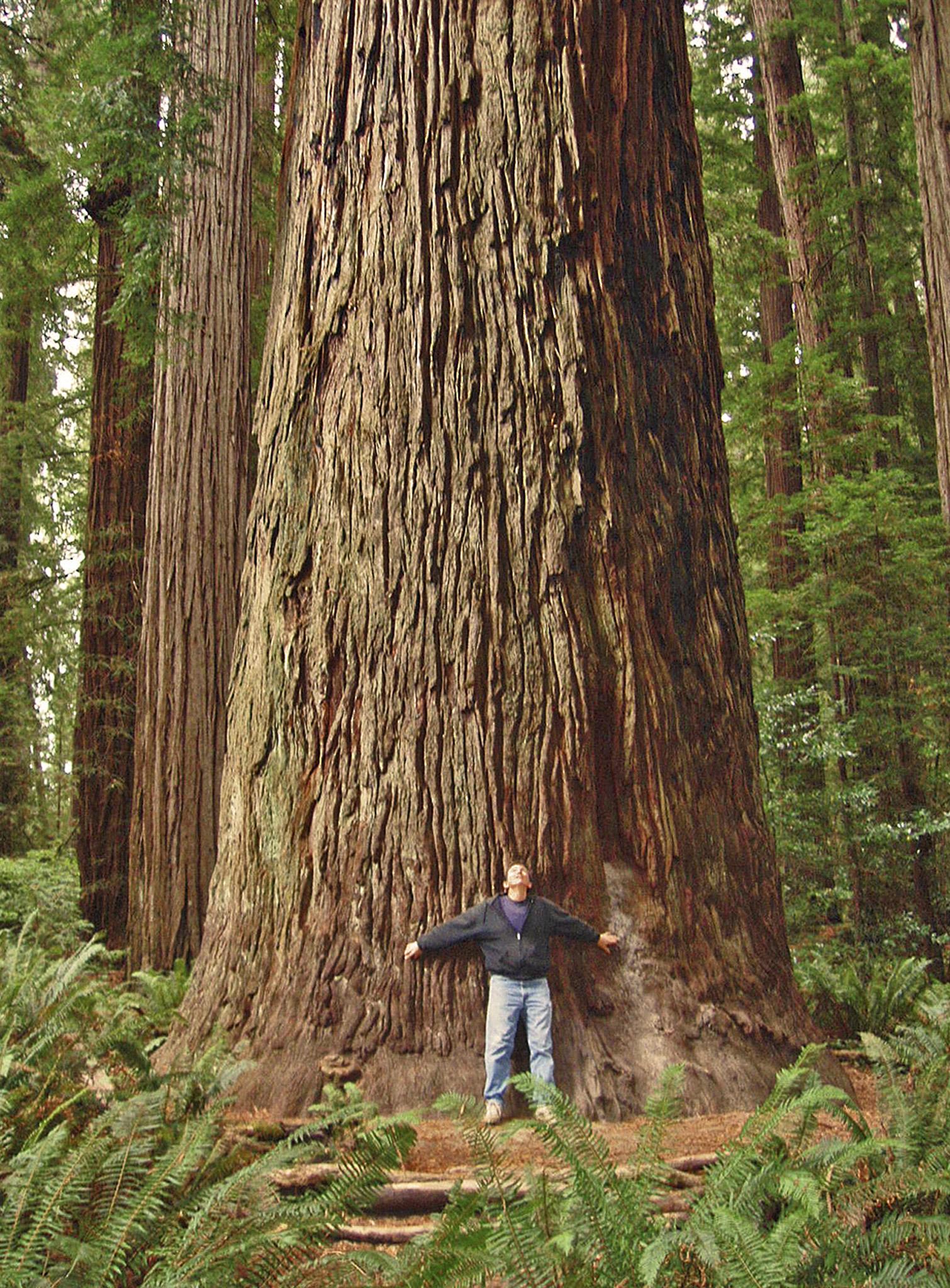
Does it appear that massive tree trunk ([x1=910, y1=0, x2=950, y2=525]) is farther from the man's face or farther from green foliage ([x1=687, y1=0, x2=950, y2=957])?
the man's face

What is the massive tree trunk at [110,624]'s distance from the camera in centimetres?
984

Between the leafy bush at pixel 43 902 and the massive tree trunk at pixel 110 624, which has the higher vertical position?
the massive tree trunk at pixel 110 624

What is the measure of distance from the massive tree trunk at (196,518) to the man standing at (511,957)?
3960 mm

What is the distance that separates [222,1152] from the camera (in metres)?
3.57

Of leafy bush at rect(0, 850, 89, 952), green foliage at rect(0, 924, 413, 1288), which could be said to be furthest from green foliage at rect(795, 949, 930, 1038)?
leafy bush at rect(0, 850, 89, 952)

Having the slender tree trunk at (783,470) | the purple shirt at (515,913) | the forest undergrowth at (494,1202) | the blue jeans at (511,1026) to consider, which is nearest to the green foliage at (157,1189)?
the forest undergrowth at (494,1202)

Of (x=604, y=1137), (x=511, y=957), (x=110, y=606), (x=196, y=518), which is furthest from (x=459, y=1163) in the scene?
(x=110, y=606)

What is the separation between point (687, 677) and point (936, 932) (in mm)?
6218

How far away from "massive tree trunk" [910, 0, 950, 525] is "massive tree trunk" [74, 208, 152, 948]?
6.54 meters

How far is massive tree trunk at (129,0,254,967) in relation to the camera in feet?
26.2

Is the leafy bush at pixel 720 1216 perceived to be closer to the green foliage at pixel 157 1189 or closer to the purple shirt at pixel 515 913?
the green foliage at pixel 157 1189

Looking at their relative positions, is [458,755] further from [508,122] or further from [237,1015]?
[508,122]

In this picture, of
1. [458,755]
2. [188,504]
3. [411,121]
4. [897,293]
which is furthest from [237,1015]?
[897,293]

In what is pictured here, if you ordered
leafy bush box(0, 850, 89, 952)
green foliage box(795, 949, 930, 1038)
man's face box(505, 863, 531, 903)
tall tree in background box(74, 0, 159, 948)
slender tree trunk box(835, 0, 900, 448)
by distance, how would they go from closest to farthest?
man's face box(505, 863, 531, 903) < green foliage box(795, 949, 930, 1038) < leafy bush box(0, 850, 89, 952) < tall tree in background box(74, 0, 159, 948) < slender tree trunk box(835, 0, 900, 448)
